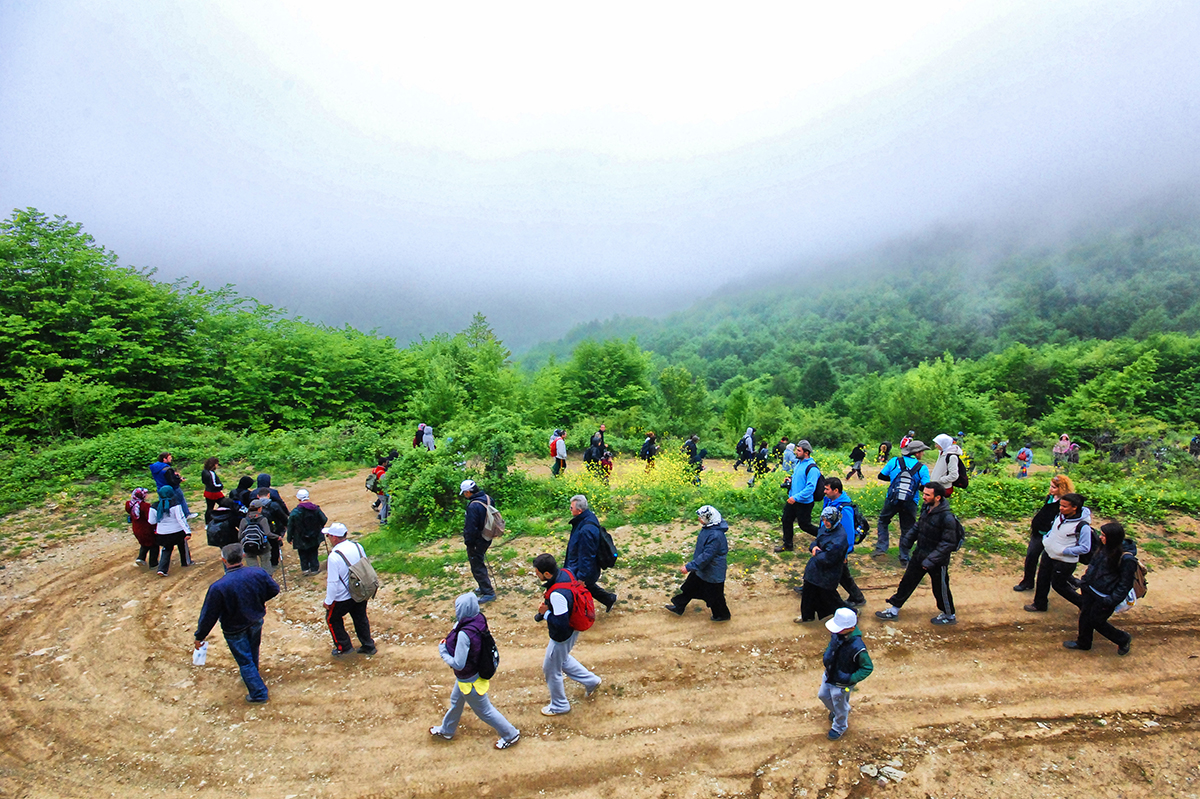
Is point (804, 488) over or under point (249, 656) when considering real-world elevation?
over

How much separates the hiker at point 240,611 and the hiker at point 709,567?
506 centimetres

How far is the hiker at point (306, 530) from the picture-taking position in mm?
9062

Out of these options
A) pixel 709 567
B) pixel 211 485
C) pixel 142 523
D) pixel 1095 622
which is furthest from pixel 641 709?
pixel 142 523

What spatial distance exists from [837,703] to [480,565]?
5002 millimetres

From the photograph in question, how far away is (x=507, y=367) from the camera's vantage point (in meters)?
34.0

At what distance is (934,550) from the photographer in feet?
21.6

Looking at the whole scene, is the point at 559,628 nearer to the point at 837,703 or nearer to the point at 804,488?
the point at 837,703

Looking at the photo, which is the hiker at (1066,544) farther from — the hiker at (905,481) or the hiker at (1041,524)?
the hiker at (905,481)

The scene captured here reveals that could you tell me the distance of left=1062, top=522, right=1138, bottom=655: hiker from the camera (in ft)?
19.0

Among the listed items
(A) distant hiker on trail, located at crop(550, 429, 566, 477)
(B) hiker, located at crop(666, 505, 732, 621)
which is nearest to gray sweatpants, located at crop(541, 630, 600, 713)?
(B) hiker, located at crop(666, 505, 732, 621)

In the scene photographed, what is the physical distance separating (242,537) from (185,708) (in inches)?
100

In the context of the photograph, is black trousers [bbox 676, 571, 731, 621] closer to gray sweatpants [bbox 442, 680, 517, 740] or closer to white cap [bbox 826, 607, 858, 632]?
white cap [bbox 826, 607, 858, 632]

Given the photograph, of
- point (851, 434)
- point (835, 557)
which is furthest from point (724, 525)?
point (851, 434)

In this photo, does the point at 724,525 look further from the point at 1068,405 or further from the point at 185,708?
the point at 1068,405
